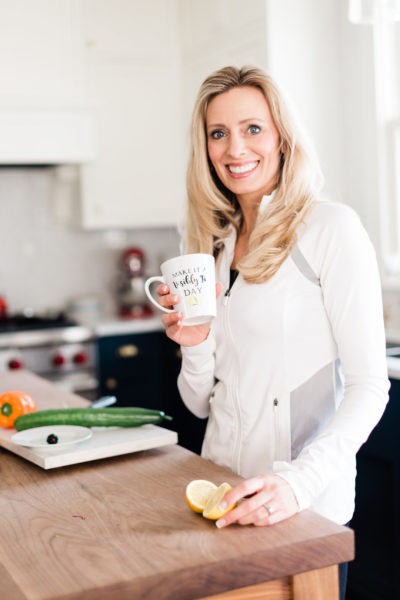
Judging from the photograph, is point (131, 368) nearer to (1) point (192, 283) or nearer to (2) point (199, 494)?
(1) point (192, 283)

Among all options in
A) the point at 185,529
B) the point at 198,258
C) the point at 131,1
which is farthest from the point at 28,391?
the point at 131,1

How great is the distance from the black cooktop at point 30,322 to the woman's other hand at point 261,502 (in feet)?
8.77

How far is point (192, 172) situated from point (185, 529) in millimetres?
908

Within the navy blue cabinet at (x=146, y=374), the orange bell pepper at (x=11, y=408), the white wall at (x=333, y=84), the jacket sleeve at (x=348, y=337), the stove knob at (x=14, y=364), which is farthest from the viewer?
the navy blue cabinet at (x=146, y=374)

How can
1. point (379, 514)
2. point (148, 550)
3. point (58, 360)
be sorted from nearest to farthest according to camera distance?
point (148, 550) → point (379, 514) → point (58, 360)

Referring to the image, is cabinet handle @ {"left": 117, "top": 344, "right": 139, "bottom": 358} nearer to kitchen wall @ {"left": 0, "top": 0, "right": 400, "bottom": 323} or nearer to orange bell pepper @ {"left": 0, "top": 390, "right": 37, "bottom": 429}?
kitchen wall @ {"left": 0, "top": 0, "right": 400, "bottom": 323}

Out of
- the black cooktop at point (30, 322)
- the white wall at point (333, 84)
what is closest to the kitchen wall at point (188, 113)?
the white wall at point (333, 84)

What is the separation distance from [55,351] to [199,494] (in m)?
2.67

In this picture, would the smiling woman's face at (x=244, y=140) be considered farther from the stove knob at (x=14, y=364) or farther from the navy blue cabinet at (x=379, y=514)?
the stove knob at (x=14, y=364)

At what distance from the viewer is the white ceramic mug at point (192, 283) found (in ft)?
4.15

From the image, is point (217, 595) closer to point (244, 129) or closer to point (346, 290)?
point (346, 290)

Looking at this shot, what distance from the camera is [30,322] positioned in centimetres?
377

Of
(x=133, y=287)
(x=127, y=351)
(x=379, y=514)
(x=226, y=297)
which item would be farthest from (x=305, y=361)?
(x=133, y=287)

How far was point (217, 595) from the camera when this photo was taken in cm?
95
